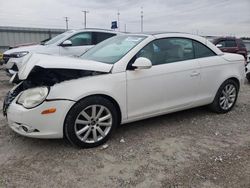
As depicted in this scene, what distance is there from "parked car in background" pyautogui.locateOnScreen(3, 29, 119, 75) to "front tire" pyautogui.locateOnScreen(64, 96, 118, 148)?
4.27 m

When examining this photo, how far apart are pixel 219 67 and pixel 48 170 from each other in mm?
3363

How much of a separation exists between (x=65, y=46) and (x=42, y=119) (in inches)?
200

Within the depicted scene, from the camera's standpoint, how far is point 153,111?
13.8ft

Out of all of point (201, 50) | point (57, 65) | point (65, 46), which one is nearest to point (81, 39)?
point (65, 46)

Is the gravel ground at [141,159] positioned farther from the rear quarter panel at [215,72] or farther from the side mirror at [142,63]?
the side mirror at [142,63]

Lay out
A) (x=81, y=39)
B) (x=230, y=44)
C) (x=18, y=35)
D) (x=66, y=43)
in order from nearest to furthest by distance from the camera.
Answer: (x=66, y=43), (x=81, y=39), (x=230, y=44), (x=18, y=35)

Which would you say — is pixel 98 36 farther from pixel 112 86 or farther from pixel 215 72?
pixel 112 86

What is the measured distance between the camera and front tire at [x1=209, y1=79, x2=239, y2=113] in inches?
199

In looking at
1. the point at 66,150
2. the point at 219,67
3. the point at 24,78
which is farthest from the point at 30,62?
the point at 219,67

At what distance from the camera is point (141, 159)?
3.39m

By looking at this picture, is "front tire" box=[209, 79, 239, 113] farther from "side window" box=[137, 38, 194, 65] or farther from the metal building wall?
the metal building wall

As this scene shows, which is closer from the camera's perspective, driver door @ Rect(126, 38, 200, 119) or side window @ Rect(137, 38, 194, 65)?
driver door @ Rect(126, 38, 200, 119)

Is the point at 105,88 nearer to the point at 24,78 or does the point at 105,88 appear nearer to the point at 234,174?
the point at 24,78

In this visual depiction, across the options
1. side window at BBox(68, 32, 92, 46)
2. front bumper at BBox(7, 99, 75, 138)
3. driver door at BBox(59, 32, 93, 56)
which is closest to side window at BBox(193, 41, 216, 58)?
front bumper at BBox(7, 99, 75, 138)
